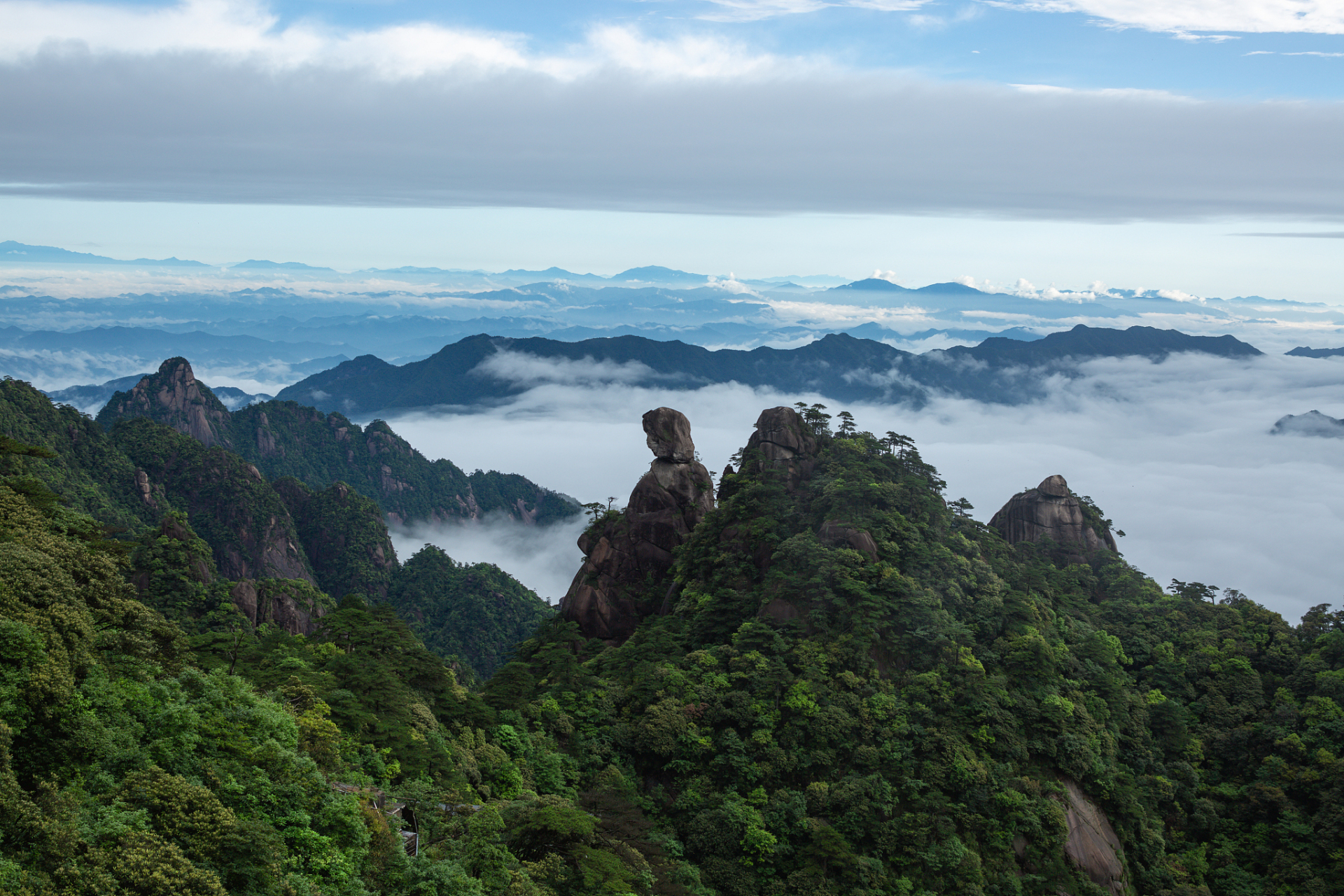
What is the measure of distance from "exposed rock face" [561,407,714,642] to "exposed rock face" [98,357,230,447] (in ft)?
354

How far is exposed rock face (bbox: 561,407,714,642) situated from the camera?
55656mm

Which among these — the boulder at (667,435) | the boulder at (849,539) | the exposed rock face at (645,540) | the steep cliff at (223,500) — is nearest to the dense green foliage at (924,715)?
the boulder at (849,539)

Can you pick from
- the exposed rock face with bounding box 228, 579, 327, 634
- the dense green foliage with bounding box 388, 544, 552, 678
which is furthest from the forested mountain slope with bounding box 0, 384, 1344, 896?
the dense green foliage with bounding box 388, 544, 552, 678

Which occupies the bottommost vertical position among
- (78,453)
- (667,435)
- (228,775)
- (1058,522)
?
(78,453)

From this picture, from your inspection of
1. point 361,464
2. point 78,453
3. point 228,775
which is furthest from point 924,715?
point 361,464

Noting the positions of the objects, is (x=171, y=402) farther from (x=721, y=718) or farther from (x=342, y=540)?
(x=721, y=718)

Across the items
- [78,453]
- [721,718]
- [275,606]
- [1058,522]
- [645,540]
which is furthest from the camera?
[78,453]

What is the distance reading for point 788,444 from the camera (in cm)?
5622

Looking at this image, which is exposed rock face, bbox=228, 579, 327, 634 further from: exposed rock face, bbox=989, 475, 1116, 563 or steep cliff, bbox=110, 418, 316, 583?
exposed rock face, bbox=989, 475, 1116, 563

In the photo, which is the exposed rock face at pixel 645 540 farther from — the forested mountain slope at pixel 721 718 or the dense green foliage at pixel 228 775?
the dense green foliage at pixel 228 775

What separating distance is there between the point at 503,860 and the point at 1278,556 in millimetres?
175874

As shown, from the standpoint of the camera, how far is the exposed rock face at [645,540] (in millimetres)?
55656

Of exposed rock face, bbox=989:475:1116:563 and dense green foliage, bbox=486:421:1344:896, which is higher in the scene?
exposed rock face, bbox=989:475:1116:563

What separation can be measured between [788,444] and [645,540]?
11.1m
